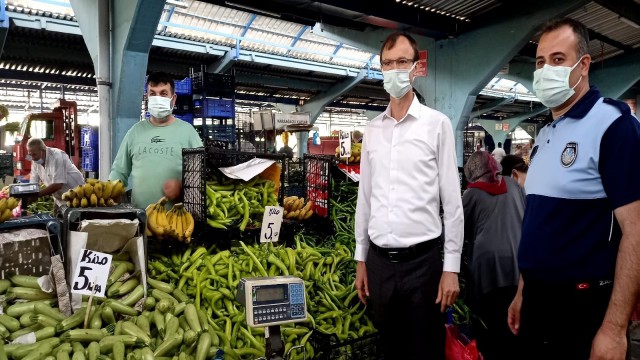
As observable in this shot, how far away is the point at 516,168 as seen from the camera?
3.54 m

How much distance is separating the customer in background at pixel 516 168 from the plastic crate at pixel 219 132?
5729 mm

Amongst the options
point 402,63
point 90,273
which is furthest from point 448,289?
point 90,273

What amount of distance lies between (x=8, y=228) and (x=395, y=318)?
187cm

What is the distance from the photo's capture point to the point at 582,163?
1457 mm

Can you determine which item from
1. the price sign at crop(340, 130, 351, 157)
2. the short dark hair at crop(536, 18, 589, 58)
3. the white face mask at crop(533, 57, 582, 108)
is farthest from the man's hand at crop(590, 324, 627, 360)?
the price sign at crop(340, 130, 351, 157)

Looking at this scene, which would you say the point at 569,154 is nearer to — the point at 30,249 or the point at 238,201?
the point at 238,201

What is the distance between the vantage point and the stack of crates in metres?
9.45

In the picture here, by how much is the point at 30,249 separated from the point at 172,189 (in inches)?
36.1

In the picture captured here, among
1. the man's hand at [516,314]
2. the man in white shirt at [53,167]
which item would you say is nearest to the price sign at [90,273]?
the man's hand at [516,314]

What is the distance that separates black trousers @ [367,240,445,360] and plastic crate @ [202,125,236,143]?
22.3 ft

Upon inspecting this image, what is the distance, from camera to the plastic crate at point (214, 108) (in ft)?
27.2

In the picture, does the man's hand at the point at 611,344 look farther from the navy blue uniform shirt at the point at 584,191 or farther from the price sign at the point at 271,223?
the price sign at the point at 271,223

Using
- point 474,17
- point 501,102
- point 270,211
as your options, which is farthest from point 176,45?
point 501,102

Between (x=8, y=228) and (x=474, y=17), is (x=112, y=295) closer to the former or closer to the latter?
(x=8, y=228)
